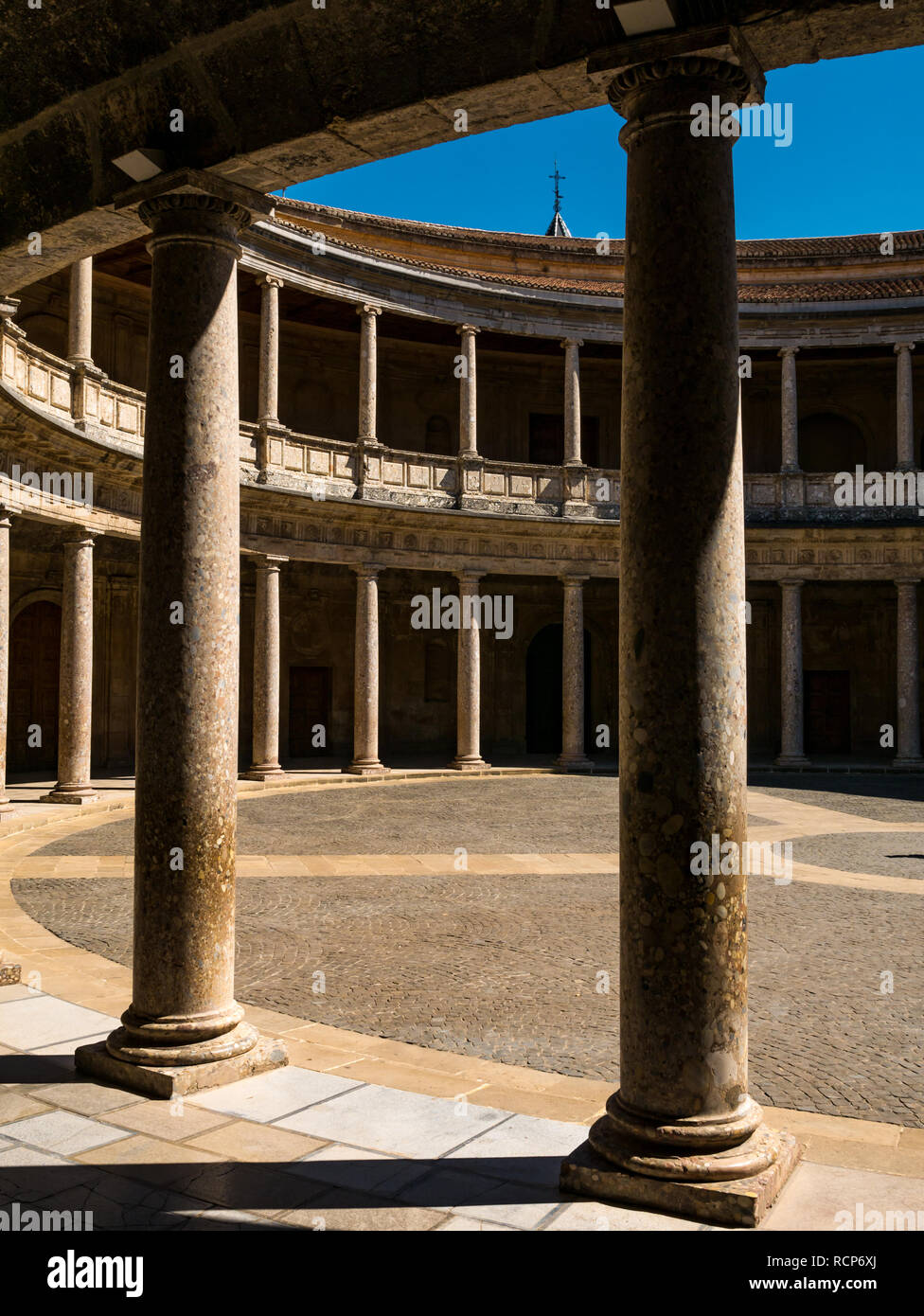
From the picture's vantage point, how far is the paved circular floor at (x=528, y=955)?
19.7 feet

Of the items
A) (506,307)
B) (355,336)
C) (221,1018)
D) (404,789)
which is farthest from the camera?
(355,336)

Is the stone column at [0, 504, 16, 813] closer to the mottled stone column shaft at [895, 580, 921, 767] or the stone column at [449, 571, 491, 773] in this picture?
the stone column at [449, 571, 491, 773]

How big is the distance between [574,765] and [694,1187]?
20.1 m

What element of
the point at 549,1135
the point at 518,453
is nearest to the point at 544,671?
the point at 518,453

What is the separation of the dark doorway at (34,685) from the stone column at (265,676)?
14.0ft

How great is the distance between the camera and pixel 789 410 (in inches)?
988

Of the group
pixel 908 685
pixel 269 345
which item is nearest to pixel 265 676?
pixel 269 345

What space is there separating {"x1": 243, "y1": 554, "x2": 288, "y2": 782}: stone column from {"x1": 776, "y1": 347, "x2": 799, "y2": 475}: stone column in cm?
1223

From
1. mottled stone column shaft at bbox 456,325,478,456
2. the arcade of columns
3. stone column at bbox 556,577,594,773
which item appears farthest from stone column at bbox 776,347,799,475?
the arcade of columns

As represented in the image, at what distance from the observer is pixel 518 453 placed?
28.0 meters

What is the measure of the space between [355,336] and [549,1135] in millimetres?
23480

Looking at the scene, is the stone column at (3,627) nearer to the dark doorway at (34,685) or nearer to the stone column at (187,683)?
the dark doorway at (34,685)
